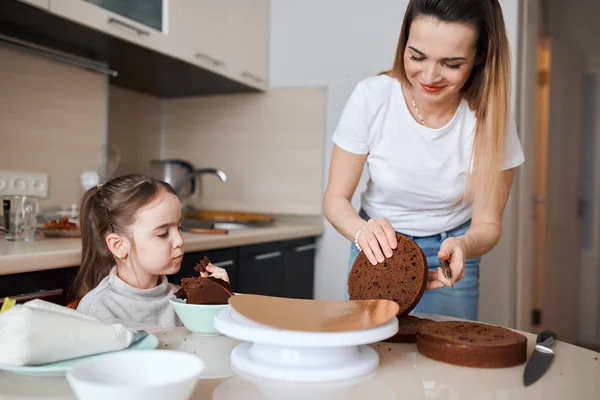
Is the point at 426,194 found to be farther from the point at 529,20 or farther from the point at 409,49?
the point at 529,20

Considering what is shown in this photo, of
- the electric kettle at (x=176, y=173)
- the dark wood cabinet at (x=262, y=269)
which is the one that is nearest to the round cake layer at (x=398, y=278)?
the dark wood cabinet at (x=262, y=269)

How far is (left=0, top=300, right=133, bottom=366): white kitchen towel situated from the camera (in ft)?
2.19

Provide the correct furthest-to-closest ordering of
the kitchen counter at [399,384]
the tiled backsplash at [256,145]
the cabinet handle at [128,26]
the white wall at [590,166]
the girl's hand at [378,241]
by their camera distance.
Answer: the white wall at [590,166]
the tiled backsplash at [256,145]
the cabinet handle at [128,26]
the girl's hand at [378,241]
the kitchen counter at [399,384]

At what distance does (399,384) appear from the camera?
71cm

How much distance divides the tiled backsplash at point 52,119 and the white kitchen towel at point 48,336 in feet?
4.50

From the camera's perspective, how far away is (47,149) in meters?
2.05

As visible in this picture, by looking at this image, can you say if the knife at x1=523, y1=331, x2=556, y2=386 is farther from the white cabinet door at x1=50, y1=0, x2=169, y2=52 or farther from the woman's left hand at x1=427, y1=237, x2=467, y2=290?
the white cabinet door at x1=50, y1=0, x2=169, y2=52

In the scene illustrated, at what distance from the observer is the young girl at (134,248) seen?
1.26m

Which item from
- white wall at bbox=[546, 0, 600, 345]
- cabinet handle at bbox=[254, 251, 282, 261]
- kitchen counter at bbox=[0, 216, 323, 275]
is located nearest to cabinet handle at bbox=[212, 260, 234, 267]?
kitchen counter at bbox=[0, 216, 323, 275]

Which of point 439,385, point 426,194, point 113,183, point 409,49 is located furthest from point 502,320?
point 439,385

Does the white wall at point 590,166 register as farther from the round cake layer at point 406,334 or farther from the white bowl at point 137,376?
the white bowl at point 137,376

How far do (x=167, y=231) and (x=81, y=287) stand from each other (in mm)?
247

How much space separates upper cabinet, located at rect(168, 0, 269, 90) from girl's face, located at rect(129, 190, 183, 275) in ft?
3.07

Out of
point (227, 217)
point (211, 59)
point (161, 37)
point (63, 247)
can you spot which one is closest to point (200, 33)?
point (211, 59)
